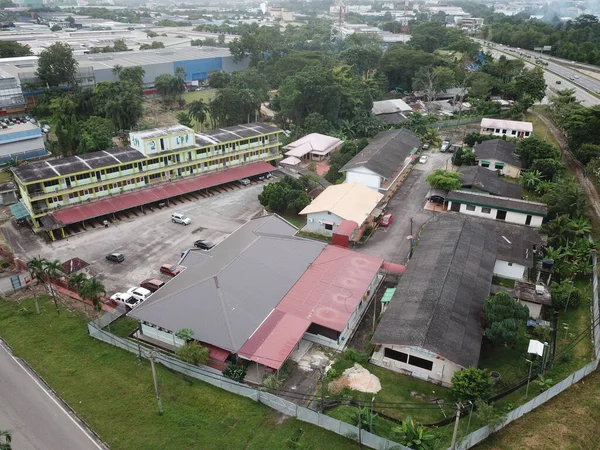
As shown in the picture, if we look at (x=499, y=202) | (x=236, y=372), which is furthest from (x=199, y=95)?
(x=236, y=372)

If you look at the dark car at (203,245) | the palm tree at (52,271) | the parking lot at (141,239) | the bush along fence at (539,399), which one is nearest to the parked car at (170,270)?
the parking lot at (141,239)

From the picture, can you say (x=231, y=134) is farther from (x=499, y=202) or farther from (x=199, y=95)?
(x=199, y=95)

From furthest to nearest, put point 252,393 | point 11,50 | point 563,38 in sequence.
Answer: point 563,38, point 11,50, point 252,393

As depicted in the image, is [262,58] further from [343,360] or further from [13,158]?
[343,360]

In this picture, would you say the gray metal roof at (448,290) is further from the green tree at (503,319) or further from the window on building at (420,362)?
the window on building at (420,362)

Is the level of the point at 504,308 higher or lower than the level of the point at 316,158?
higher

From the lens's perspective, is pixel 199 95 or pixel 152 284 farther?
pixel 199 95

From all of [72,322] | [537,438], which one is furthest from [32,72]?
[537,438]
